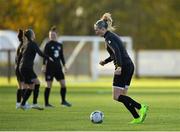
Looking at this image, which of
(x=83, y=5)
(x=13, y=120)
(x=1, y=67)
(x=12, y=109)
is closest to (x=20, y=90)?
(x=12, y=109)

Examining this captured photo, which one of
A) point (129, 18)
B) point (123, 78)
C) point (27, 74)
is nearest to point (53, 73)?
point (27, 74)

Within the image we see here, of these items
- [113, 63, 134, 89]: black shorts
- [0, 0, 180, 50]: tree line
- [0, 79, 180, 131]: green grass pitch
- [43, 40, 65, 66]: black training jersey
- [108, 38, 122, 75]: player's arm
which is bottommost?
[0, 0, 180, 50]: tree line

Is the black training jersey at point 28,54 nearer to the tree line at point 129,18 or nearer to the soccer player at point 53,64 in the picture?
the soccer player at point 53,64

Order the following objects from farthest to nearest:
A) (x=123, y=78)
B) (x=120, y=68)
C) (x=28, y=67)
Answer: (x=28, y=67) < (x=123, y=78) < (x=120, y=68)

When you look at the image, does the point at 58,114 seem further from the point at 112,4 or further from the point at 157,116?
the point at 112,4

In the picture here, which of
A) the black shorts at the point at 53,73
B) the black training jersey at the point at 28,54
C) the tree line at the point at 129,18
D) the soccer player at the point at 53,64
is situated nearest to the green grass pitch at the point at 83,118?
the soccer player at the point at 53,64

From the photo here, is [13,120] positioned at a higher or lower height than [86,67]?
higher

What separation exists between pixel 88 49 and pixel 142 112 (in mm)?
31315

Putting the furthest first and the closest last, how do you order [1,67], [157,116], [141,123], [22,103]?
[1,67], [22,103], [157,116], [141,123]

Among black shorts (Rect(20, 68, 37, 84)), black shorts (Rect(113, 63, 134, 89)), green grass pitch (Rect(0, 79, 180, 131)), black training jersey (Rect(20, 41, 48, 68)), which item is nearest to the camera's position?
green grass pitch (Rect(0, 79, 180, 131))

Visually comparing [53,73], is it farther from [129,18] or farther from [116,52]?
[129,18]

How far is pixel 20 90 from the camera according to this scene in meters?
22.8

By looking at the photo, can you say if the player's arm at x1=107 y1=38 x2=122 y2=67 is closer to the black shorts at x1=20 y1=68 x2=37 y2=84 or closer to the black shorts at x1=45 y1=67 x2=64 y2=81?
the black shorts at x1=20 y1=68 x2=37 y2=84

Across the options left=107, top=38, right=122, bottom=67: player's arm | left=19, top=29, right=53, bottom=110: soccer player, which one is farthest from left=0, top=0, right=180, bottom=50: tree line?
left=107, top=38, right=122, bottom=67: player's arm
